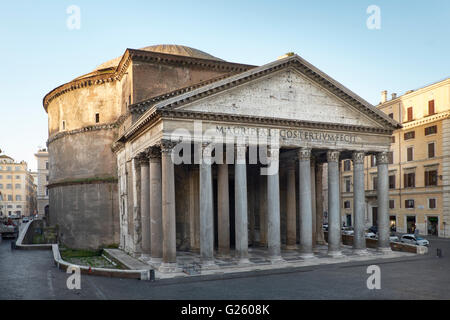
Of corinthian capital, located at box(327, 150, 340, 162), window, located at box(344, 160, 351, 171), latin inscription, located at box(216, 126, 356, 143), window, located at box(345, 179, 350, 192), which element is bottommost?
window, located at box(345, 179, 350, 192)

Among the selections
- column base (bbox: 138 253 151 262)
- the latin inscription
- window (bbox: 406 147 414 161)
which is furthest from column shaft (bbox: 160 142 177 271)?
window (bbox: 406 147 414 161)

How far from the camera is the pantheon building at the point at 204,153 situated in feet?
64.3

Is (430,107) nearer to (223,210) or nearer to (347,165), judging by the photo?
(347,165)

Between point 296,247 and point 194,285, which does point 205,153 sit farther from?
point 296,247

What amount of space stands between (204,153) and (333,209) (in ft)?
26.4

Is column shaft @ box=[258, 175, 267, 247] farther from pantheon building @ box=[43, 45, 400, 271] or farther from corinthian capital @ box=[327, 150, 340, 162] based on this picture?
corinthian capital @ box=[327, 150, 340, 162]

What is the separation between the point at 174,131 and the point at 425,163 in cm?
2542

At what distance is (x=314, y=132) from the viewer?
875 inches

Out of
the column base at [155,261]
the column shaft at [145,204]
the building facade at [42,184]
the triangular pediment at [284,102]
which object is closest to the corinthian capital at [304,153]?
the triangular pediment at [284,102]

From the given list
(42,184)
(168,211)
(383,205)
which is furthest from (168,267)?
(42,184)

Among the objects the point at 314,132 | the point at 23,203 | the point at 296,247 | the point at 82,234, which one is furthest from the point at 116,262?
the point at 23,203

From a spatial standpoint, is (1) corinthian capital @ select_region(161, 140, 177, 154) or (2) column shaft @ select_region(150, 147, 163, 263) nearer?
(1) corinthian capital @ select_region(161, 140, 177, 154)

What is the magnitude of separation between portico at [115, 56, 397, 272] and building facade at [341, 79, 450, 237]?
13.0m

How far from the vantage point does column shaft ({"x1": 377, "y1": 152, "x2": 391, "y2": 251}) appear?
23.8 m
